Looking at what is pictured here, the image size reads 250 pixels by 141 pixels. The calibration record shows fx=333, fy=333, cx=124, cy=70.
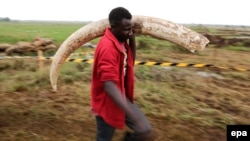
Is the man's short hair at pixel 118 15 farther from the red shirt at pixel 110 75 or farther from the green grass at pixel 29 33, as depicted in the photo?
the green grass at pixel 29 33

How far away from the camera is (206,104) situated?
5.90 metres

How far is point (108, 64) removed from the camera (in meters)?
2.21

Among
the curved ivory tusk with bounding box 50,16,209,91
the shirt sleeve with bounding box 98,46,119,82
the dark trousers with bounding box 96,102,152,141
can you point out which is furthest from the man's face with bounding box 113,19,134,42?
the dark trousers with bounding box 96,102,152,141

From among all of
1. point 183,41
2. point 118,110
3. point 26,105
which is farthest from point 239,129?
point 26,105

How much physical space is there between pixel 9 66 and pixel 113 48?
345 inches

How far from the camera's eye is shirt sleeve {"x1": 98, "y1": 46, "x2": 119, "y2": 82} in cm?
221

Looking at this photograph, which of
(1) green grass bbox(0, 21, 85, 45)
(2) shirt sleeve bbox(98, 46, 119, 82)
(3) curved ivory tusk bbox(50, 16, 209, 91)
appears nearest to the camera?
(2) shirt sleeve bbox(98, 46, 119, 82)

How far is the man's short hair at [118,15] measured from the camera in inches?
91.5

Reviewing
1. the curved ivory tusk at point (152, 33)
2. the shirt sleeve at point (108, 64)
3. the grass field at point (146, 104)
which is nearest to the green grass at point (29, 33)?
the grass field at point (146, 104)

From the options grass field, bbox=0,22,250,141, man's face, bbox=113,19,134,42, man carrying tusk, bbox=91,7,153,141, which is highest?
man's face, bbox=113,19,134,42

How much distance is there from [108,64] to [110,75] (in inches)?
2.9

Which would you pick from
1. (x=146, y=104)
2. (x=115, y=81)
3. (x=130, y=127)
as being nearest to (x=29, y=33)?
(x=146, y=104)

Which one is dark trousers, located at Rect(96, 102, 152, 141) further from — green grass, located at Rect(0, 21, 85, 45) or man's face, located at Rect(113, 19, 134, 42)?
green grass, located at Rect(0, 21, 85, 45)

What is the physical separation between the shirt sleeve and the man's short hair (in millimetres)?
204
